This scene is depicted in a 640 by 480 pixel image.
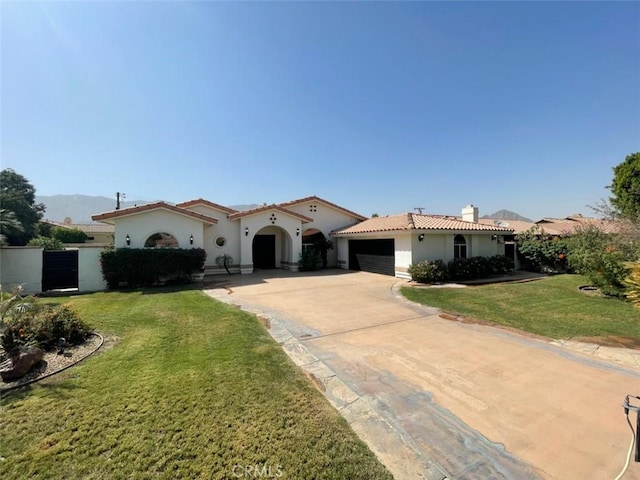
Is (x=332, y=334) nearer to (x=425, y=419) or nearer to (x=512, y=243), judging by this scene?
(x=425, y=419)

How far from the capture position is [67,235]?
3931 cm

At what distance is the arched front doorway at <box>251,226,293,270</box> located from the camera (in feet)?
88.7

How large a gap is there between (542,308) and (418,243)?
329 inches

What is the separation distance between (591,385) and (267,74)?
17.0 metres

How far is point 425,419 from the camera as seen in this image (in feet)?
13.8

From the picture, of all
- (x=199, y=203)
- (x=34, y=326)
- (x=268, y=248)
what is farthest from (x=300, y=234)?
(x=34, y=326)

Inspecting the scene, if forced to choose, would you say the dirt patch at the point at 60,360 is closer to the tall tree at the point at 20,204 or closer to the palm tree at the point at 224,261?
the palm tree at the point at 224,261

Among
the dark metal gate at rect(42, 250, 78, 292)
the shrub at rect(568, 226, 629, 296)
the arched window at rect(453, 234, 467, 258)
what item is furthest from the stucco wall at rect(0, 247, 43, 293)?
the shrub at rect(568, 226, 629, 296)

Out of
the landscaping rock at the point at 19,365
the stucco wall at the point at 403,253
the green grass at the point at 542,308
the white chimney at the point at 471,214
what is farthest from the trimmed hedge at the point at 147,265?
the white chimney at the point at 471,214

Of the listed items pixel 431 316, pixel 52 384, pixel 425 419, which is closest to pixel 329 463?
pixel 425 419

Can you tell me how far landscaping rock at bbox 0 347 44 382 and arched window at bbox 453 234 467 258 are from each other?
2097cm

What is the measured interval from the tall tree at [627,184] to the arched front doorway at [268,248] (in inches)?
1091

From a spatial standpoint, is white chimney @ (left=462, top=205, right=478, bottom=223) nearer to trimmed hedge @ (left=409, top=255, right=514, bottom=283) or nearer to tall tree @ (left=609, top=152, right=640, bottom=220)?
trimmed hedge @ (left=409, top=255, right=514, bottom=283)

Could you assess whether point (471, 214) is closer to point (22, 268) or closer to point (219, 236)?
point (219, 236)
